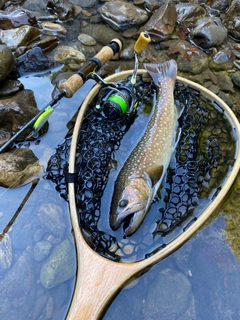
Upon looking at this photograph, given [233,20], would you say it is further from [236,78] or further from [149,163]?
[149,163]

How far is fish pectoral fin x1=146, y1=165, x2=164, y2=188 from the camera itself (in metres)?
2.98

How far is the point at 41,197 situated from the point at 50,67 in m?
2.09

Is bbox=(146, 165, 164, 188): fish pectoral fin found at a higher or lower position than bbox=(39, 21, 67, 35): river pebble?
lower

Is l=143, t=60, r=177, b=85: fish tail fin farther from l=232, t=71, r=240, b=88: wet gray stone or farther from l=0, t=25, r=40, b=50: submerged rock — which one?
l=0, t=25, r=40, b=50: submerged rock

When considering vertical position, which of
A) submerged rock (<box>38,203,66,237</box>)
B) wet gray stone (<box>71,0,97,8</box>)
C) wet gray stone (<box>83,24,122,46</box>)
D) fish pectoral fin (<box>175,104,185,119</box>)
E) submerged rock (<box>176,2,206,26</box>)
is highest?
submerged rock (<box>176,2,206,26</box>)

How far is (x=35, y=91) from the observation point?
409 cm

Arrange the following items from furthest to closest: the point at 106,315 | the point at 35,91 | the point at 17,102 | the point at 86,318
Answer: the point at 35,91 < the point at 17,102 < the point at 106,315 < the point at 86,318

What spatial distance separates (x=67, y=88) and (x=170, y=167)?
1306mm

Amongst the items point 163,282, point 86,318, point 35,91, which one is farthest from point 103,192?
point 35,91

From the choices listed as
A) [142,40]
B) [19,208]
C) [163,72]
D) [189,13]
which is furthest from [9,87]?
[189,13]

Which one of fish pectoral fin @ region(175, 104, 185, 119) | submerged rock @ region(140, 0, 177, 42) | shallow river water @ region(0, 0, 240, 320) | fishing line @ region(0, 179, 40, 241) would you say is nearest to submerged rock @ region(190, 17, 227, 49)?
submerged rock @ region(140, 0, 177, 42)

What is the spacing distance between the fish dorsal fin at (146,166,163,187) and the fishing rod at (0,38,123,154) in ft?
3.45

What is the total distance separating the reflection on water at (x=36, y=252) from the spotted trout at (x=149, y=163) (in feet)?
1.91

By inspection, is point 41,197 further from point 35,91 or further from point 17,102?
point 35,91
